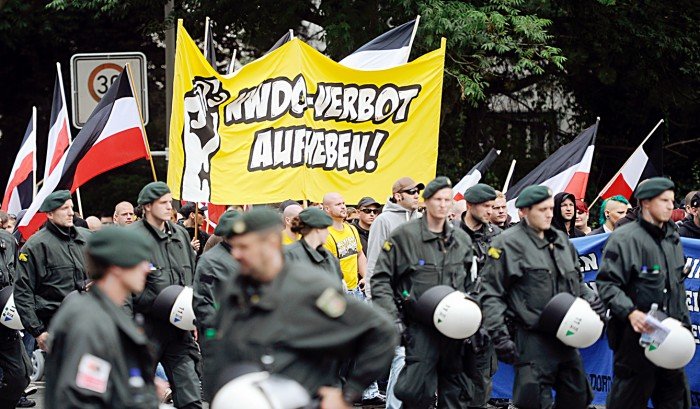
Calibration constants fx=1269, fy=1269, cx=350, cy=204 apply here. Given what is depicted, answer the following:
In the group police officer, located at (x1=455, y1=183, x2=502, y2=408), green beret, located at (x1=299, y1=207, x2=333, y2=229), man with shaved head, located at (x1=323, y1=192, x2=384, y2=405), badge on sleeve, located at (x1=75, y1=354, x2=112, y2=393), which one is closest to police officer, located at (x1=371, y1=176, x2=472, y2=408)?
police officer, located at (x1=455, y1=183, x2=502, y2=408)

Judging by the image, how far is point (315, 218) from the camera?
912 centimetres

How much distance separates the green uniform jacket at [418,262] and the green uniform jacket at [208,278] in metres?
1.08

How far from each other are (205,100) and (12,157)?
41.8 feet

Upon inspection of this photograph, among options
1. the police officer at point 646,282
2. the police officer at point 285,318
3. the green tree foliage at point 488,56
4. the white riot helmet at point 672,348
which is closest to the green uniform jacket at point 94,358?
the police officer at point 285,318

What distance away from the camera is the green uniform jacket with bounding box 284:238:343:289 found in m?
9.05

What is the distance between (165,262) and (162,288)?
0.21m

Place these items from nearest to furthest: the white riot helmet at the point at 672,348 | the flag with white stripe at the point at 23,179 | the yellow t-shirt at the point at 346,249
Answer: the white riot helmet at the point at 672,348 < the yellow t-shirt at the point at 346,249 < the flag with white stripe at the point at 23,179

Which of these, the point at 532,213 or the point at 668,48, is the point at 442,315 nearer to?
the point at 532,213

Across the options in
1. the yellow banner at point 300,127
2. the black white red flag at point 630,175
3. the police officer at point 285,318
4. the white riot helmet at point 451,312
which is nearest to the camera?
the police officer at point 285,318

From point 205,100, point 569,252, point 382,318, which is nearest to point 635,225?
point 569,252

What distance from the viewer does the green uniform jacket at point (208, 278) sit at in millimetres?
9227

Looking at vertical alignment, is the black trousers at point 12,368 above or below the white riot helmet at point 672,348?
below

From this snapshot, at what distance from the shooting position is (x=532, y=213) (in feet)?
29.5

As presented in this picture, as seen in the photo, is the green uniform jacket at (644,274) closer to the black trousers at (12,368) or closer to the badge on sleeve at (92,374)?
the badge on sleeve at (92,374)
